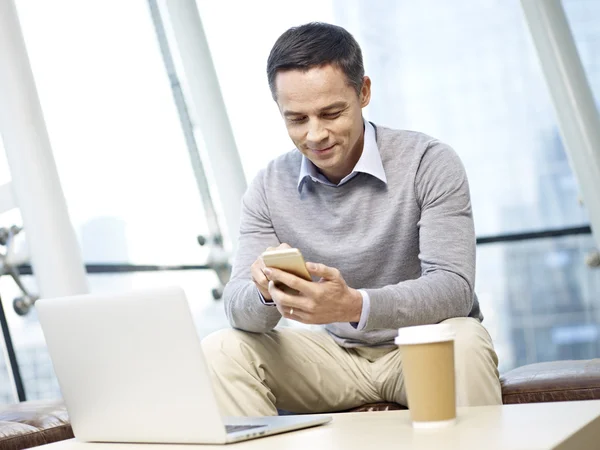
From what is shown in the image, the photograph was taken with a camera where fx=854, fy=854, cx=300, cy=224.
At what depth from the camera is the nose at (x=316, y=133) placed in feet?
6.38

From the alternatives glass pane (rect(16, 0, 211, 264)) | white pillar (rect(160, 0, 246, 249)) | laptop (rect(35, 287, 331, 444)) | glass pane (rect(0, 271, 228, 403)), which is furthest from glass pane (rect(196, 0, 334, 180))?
laptop (rect(35, 287, 331, 444))

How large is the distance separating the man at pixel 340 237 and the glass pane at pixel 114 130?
1.09m

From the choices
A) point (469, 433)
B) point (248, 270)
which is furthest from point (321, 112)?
point (469, 433)

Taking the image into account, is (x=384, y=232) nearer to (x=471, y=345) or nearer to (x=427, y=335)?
(x=471, y=345)

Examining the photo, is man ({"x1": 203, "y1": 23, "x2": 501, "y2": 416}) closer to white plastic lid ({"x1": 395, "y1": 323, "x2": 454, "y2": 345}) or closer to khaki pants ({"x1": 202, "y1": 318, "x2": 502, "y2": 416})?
khaki pants ({"x1": 202, "y1": 318, "x2": 502, "y2": 416})

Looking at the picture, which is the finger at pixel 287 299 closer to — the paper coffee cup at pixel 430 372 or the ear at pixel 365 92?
the paper coffee cup at pixel 430 372

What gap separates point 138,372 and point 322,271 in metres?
0.38

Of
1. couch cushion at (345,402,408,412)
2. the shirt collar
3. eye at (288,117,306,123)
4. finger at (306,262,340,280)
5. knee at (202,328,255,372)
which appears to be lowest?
couch cushion at (345,402,408,412)

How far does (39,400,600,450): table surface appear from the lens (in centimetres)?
104

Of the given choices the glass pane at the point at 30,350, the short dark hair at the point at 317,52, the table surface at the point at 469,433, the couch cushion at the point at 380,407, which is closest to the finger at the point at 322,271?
the table surface at the point at 469,433

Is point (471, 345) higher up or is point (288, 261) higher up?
point (288, 261)

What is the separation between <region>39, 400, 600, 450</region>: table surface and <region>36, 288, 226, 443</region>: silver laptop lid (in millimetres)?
35

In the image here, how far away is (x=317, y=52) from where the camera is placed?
1985 millimetres

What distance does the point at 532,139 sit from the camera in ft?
11.5
